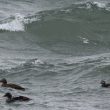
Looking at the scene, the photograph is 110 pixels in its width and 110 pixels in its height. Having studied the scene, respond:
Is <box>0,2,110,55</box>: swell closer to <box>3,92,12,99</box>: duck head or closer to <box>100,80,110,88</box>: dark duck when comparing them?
<box>100,80,110,88</box>: dark duck

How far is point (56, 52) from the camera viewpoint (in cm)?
2759

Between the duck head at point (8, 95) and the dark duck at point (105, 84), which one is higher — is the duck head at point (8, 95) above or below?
above

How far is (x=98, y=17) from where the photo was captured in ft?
112

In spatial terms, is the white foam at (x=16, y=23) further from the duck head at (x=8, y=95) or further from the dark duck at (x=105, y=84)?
the duck head at (x=8, y=95)

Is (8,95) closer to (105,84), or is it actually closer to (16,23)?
(105,84)

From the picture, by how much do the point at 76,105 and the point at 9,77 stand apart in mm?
4958

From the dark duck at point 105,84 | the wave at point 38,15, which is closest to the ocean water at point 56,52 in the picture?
the wave at point 38,15

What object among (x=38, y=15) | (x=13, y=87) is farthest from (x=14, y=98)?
(x=38, y=15)

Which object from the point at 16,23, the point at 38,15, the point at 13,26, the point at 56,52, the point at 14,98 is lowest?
the point at 56,52

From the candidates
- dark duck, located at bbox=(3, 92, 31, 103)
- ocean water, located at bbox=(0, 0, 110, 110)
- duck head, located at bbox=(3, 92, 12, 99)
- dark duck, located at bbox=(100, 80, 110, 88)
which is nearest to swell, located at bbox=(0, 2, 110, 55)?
ocean water, located at bbox=(0, 0, 110, 110)

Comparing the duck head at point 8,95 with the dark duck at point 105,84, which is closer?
the duck head at point 8,95

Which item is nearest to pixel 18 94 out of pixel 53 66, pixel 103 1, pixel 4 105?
pixel 4 105

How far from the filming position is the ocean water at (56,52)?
61.9 feet

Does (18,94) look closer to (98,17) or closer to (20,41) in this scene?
(20,41)
